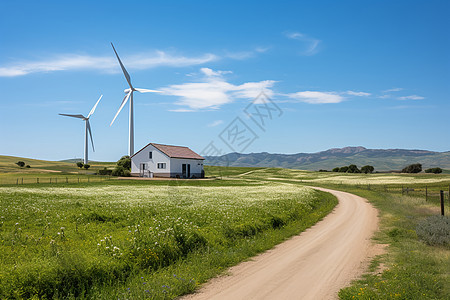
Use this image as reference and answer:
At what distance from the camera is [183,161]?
8725 cm

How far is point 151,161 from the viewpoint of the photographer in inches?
3337

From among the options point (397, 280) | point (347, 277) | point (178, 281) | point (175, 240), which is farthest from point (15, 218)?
point (397, 280)

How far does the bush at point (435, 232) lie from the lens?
15.7 meters

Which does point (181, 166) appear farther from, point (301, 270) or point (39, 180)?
point (301, 270)

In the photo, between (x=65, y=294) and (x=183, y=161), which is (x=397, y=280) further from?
(x=183, y=161)

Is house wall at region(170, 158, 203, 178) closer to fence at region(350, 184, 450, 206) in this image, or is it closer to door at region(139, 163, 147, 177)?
door at region(139, 163, 147, 177)

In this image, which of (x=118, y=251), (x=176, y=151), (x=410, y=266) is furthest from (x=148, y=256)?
(x=176, y=151)

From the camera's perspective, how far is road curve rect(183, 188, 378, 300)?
951 centimetres

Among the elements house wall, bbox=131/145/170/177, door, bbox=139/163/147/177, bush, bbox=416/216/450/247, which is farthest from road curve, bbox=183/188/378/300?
door, bbox=139/163/147/177

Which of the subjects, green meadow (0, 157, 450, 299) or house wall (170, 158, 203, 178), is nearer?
green meadow (0, 157, 450, 299)

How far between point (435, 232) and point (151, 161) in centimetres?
7406

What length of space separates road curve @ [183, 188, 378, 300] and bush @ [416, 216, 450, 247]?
2.53 metres

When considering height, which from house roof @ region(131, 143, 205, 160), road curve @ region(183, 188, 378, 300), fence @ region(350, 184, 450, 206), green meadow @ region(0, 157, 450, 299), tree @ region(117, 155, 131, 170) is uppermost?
house roof @ region(131, 143, 205, 160)

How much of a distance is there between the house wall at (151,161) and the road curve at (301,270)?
6675 centimetres
